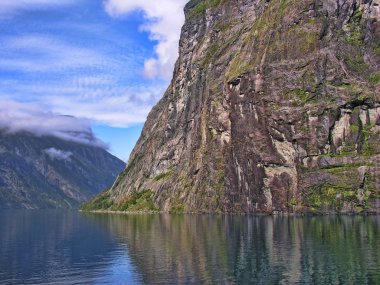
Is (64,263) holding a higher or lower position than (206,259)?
lower

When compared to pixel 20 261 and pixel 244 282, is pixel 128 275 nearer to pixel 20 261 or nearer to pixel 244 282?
pixel 244 282

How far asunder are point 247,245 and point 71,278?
138 feet

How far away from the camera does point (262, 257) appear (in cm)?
8744

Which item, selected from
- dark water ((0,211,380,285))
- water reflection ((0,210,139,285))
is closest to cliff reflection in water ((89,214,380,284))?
dark water ((0,211,380,285))

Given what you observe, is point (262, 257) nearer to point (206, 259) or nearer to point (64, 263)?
point (206, 259)

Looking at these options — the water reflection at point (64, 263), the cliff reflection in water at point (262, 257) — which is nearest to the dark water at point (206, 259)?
the water reflection at point (64, 263)

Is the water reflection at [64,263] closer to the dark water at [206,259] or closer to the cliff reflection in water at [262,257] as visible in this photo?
the dark water at [206,259]

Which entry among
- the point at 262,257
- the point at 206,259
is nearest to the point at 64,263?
the point at 206,259

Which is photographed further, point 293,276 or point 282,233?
point 282,233

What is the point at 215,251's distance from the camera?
97.2 meters

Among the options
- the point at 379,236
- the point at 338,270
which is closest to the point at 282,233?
the point at 379,236

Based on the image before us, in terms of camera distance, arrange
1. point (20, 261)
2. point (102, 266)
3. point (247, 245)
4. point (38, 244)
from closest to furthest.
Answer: point (102, 266), point (20, 261), point (247, 245), point (38, 244)

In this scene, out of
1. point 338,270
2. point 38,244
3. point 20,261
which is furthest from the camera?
point 38,244

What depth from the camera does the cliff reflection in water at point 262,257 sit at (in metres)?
69.4
